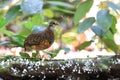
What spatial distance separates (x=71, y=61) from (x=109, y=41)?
962mm

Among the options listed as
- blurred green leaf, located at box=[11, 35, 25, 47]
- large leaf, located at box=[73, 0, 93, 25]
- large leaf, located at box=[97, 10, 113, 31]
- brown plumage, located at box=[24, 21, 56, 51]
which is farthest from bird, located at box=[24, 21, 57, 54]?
large leaf, located at box=[73, 0, 93, 25]

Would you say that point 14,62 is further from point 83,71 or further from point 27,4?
point 27,4

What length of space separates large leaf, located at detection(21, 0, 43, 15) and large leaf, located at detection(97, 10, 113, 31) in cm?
40

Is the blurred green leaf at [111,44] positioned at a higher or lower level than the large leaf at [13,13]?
lower

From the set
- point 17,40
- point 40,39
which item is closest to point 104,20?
point 40,39

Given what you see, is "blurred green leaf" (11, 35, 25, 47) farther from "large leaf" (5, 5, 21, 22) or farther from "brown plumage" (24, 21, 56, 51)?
"large leaf" (5, 5, 21, 22)

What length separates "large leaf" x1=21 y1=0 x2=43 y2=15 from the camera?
7.49ft

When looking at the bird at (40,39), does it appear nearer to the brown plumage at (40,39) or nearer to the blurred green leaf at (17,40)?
the brown plumage at (40,39)

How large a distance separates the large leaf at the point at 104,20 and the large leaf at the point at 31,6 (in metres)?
0.40

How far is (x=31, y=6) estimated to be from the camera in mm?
2316

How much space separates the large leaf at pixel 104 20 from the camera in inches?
87.7

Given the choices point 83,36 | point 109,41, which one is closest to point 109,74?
point 109,41

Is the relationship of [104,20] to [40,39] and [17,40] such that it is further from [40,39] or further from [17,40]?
[17,40]

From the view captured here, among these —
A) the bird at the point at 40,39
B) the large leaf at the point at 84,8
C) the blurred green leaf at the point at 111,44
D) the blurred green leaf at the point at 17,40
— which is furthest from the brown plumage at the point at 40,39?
the blurred green leaf at the point at 111,44
